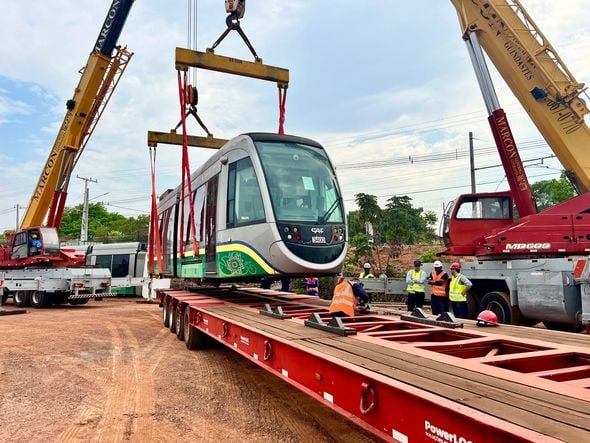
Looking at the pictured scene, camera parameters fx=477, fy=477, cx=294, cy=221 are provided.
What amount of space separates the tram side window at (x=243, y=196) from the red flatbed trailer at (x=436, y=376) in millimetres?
2079

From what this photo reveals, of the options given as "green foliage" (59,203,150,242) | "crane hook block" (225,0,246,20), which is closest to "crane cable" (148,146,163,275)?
"crane hook block" (225,0,246,20)

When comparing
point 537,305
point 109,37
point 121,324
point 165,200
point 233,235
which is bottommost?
point 121,324

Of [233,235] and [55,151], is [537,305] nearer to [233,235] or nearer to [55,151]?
[233,235]

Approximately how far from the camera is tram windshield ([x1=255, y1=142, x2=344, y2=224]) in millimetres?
6816

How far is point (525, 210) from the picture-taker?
398 inches

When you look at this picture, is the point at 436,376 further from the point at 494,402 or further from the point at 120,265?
the point at 120,265

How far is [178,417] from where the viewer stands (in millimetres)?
4863

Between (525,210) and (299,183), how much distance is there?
571cm

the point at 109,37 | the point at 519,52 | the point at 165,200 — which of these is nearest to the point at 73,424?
the point at 165,200

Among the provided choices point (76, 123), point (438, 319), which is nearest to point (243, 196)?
point (438, 319)

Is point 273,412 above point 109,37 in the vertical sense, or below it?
below

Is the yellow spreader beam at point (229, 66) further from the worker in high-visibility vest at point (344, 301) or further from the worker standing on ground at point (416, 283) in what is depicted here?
the worker standing on ground at point (416, 283)

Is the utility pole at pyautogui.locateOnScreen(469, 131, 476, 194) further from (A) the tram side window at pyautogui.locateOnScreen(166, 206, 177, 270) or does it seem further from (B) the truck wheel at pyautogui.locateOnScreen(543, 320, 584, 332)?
(A) the tram side window at pyautogui.locateOnScreen(166, 206, 177, 270)

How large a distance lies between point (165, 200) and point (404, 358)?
35.0 ft
